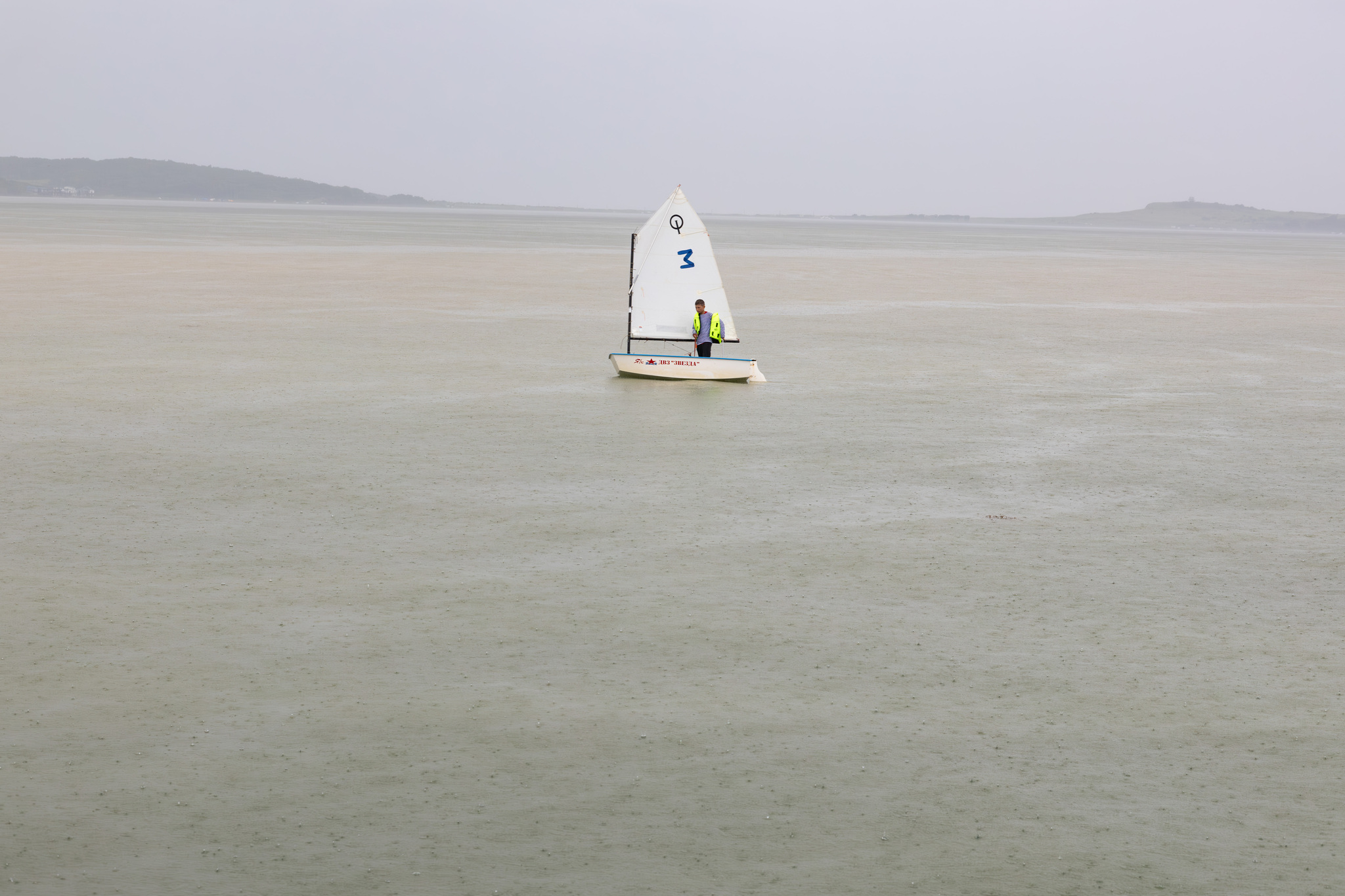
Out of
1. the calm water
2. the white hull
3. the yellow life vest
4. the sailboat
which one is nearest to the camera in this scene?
the calm water

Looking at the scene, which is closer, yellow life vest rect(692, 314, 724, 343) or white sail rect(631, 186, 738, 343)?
yellow life vest rect(692, 314, 724, 343)

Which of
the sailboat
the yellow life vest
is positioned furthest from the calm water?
the sailboat

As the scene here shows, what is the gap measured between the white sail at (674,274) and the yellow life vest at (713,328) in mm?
276

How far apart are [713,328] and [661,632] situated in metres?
18.3

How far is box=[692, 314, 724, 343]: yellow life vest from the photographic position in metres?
31.0

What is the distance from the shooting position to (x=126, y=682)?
39.4 feet

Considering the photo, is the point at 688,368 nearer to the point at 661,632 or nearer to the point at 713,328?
the point at 713,328

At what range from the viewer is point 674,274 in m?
31.8

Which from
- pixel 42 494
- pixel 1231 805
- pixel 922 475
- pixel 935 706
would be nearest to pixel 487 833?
pixel 935 706

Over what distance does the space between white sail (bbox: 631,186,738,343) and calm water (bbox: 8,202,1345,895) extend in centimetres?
220

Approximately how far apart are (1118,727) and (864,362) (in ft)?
76.9

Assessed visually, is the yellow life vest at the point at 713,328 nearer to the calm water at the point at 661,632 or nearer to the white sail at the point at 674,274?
the white sail at the point at 674,274

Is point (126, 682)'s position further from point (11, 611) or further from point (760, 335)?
point (760, 335)

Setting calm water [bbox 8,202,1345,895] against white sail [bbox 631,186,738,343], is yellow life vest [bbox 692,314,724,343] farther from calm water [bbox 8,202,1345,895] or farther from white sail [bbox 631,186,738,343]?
calm water [bbox 8,202,1345,895]
